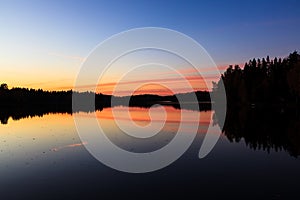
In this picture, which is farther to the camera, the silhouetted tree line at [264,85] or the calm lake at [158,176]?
the silhouetted tree line at [264,85]

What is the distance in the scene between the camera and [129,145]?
30.1m

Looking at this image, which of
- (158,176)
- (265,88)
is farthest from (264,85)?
(158,176)

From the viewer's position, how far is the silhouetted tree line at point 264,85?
366 ft

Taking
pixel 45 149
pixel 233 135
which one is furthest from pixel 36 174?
pixel 233 135

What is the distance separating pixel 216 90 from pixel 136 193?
582ft

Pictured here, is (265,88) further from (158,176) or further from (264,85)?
(158,176)

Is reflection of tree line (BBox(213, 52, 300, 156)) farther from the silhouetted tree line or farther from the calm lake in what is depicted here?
the calm lake

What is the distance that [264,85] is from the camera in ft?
372

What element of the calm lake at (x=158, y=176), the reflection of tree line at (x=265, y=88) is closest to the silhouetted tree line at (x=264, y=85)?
the reflection of tree line at (x=265, y=88)

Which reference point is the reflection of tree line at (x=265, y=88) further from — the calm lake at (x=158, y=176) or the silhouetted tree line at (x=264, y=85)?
the calm lake at (x=158, y=176)

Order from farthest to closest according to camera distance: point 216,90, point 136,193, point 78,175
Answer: point 216,90
point 78,175
point 136,193

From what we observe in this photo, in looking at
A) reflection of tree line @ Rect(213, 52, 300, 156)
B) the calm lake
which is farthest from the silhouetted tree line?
the calm lake

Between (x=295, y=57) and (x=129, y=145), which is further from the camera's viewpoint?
(x=295, y=57)

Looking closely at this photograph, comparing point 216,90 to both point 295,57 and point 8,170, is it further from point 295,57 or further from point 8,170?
point 8,170
